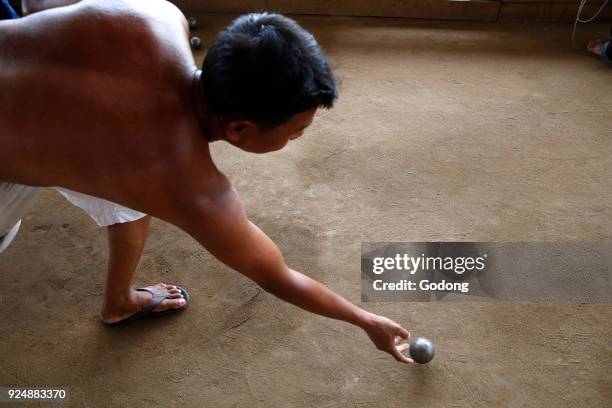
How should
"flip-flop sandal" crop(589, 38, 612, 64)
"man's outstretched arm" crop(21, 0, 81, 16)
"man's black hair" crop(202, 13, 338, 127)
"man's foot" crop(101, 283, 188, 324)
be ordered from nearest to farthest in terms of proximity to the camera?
"man's black hair" crop(202, 13, 338, 127) → "man's outstretched arm" crop(21, 0, 81, 16) → "man's foot" crop(101, 283, 188, 324) → "flip-flop sandal" crop(589, 38, 612, 64)

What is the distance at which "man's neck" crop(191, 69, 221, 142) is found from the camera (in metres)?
0.95

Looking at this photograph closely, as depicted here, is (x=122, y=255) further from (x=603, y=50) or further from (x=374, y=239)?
(x=603, y=50)

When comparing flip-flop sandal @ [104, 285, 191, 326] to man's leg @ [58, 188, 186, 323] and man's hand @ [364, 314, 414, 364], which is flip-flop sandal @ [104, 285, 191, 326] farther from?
man's hand @ [364, 314, 414, 364]

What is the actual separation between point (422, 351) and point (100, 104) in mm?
993

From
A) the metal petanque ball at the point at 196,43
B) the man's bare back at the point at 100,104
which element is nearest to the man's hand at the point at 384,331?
the man's bare back at the point at 100,104

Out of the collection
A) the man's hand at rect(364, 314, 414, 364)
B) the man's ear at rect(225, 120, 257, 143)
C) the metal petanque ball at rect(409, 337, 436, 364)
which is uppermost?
the man's ear at rect(225, 120, 257, 143)

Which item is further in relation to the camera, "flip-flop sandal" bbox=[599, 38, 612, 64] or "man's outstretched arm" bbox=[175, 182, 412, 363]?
"flip-flop sandal" bbox=[599, 38, 612, 64]

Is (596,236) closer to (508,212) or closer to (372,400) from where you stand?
(508,212)

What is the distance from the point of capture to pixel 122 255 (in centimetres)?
138

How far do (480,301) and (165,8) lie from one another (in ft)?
3.84

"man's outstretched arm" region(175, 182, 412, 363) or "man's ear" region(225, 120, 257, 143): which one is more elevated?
"man's ear" region(225, 120, 257, 143)

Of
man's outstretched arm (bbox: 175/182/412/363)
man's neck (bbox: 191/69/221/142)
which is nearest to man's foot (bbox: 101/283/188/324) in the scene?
man's outstretched arm (bbox: 175/182/412/363)

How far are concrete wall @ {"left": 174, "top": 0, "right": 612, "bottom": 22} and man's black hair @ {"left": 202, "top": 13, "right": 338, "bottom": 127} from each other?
1.86 meters

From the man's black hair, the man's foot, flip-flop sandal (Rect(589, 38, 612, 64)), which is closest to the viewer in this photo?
the man's black hair
